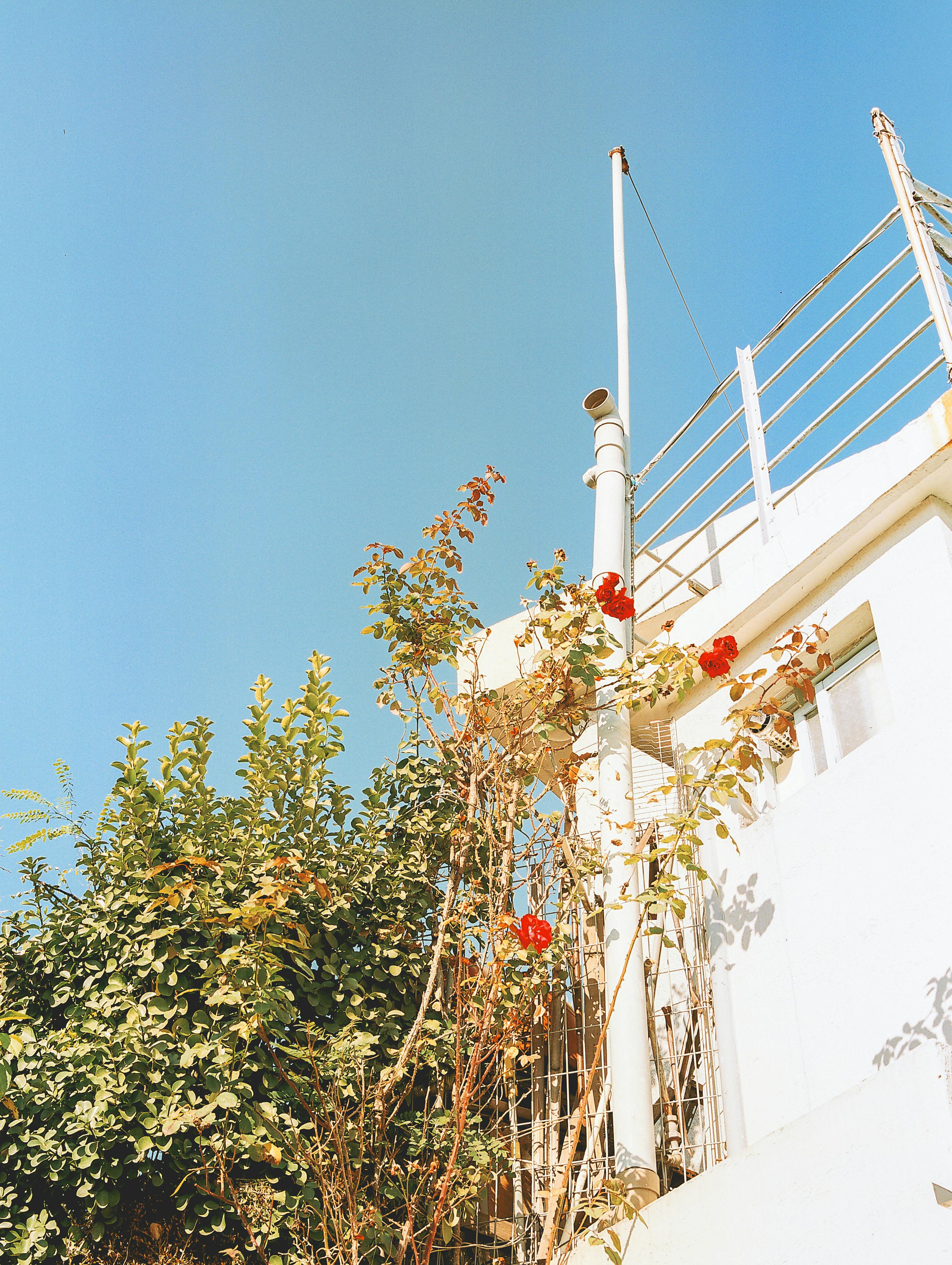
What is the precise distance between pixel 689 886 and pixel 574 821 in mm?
687

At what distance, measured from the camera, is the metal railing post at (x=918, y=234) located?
196 inches

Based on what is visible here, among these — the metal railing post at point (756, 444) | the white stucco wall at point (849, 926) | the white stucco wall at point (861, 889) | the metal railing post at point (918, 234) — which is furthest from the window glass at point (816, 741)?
the metal railing post at point (918, 234)

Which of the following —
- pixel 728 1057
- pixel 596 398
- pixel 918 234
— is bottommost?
pixel 728 1057

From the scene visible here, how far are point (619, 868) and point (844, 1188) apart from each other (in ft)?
7.04

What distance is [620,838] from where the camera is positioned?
18.3 feet

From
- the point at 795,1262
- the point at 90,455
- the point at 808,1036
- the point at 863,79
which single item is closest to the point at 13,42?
the point at 90,455

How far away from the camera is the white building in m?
3.29

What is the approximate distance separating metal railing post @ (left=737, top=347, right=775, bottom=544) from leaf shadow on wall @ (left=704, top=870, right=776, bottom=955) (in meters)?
1.83

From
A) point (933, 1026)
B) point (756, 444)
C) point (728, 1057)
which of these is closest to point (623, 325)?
point (756, 444)

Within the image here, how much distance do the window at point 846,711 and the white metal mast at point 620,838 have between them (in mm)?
943

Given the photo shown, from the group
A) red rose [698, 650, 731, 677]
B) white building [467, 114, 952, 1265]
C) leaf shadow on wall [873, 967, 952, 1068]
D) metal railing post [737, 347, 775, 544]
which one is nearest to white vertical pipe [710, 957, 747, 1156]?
white building [467, 114, 952, 1265]

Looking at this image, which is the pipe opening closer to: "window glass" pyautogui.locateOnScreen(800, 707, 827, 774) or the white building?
the white building

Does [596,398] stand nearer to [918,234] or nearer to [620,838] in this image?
[918,234]

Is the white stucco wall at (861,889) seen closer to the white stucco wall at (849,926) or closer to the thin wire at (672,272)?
the white stucco wall at (849,926)
